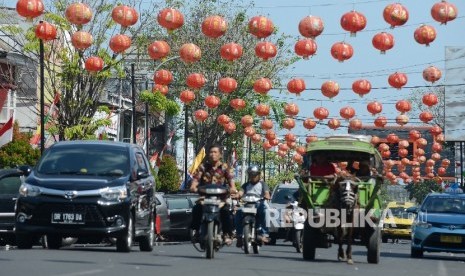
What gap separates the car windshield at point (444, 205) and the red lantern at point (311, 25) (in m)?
4.94

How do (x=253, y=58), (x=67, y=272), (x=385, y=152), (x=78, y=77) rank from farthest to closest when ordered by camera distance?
(x=385, y=152) < (x=253, y=58) < (x=78, y=77) < (x=67, y=272)

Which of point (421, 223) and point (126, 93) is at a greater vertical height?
point (126, 93)

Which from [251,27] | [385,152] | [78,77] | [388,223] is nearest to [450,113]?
[388,223]

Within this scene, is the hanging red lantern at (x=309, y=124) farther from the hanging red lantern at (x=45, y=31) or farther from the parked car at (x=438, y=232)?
the parked car at (x=438, y=232)

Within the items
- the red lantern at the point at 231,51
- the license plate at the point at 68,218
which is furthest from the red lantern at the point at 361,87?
the license plate at the point at 68,218

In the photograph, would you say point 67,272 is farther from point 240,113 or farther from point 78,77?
point 240,113

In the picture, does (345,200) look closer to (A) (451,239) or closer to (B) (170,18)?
(A) (451,239)

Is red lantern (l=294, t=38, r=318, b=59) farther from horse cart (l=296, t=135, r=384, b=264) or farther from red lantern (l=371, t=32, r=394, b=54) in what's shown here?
horse cart (l=296, t=135, r=384, b=264)

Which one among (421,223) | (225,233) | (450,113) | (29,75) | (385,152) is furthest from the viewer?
(385,152)

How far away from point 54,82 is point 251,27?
2001cm

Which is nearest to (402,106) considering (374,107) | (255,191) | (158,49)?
(374,107)

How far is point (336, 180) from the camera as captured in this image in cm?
2228

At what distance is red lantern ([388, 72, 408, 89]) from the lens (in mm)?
38750

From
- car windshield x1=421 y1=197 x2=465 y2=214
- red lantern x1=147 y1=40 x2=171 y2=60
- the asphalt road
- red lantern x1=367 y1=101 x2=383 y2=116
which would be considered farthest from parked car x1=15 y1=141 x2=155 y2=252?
red lantern x1=367 y1=101 x2=383 y2=116
